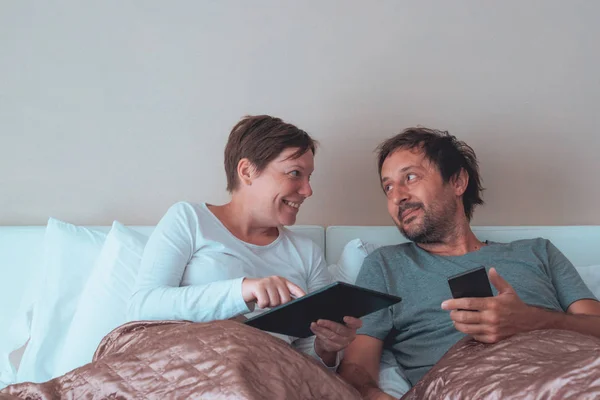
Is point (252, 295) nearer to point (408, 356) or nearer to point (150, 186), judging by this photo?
point (408, 356)

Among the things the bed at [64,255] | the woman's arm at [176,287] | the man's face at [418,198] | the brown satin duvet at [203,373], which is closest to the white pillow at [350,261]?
the bed at [64,255]

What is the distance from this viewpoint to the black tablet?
3.27ft

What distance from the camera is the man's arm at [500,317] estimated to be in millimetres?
1126

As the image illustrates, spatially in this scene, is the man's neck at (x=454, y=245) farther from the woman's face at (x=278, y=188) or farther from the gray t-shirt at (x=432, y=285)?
the woman's face at (x=278, y=188)

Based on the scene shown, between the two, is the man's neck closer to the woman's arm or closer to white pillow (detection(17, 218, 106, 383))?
the woman's arm

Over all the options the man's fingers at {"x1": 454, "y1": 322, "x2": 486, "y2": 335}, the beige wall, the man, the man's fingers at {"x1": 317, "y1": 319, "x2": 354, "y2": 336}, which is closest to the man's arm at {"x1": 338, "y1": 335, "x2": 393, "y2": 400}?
the man

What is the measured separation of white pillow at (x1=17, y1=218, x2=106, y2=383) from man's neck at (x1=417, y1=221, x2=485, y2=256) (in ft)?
3.35

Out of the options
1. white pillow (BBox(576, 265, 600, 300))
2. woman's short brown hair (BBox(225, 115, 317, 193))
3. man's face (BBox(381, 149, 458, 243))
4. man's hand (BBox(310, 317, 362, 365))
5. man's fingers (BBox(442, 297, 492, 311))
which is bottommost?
Answer: man's hand (BBox(310, 317, 362, 365))

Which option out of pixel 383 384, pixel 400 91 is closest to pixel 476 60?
pixel 400 91

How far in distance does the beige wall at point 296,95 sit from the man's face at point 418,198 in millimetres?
365

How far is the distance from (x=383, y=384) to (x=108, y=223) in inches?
45.0

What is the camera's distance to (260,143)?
5.07 feet

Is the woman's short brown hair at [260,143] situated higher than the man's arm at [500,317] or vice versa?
the woman's short brown hair at [260,143]

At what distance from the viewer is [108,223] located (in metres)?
1.97
